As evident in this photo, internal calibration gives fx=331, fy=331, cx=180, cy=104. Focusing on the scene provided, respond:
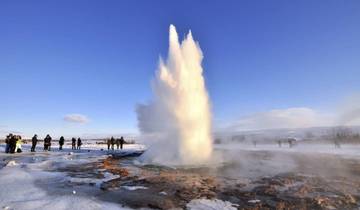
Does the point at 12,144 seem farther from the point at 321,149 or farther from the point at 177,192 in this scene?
the point at 321,149

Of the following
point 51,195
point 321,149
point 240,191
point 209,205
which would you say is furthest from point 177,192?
point 321,149

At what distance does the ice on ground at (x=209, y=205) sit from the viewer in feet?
31.4

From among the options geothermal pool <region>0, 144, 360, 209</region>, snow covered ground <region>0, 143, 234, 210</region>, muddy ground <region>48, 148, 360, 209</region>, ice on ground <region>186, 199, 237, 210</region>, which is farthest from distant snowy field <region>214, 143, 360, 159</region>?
snow covered ground <region>0, 143, 234, 210</region>

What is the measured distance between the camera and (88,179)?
14328 mm

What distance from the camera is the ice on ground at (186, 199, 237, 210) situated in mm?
9562

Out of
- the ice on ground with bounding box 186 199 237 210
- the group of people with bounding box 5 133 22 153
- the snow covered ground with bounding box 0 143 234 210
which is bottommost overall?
the ice on ground with bounding box 186 199 237 210

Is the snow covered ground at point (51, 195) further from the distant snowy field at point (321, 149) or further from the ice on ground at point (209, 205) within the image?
the distant snowy field at point (321, 149)

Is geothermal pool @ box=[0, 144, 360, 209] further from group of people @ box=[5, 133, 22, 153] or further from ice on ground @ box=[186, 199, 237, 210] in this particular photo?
group of people @ box=[5, 133, 22, 153]

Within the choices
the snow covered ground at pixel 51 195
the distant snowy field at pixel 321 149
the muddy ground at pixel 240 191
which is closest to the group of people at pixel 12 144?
the snow covered ground at pixel 51 195

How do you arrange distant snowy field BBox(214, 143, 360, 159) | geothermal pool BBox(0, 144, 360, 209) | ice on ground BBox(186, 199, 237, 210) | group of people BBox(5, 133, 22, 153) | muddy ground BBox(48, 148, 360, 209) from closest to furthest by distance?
ice on ground BBox(186, 199, 237, 210), geothermal pool BBox(0, 144, 360, 209), muddy ground BBox(48, 148, 360, 209), group of people BBox(5, 133, 22, 153), distant snowy field BBox(214, 143, 360, 159)

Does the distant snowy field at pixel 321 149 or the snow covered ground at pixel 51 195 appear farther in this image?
the distant snowy field at pixel 321 149

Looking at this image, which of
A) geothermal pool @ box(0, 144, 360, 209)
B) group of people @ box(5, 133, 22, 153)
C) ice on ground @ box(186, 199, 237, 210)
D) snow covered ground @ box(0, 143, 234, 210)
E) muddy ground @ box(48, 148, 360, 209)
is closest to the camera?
snow covered ground @ box(0, 143, 234, 210)

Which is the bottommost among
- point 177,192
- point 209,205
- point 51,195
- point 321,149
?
point 209,205

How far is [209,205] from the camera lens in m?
9.80
